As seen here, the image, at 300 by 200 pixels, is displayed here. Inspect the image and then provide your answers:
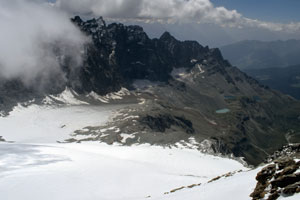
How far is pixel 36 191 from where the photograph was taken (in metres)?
50.7

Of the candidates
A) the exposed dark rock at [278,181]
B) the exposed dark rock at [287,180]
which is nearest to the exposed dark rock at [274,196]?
the exposed dark rock at [278,181]

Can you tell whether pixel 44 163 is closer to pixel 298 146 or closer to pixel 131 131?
pixel 298 146

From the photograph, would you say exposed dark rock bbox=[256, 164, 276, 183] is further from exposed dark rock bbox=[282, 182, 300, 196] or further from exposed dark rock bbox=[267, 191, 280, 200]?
exposed dark rock bbox=[282, 182, 300, 196]

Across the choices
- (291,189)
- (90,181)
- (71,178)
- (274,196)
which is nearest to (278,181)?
(274,196)

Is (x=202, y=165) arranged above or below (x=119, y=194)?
below

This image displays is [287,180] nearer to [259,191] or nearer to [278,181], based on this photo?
[278,181]

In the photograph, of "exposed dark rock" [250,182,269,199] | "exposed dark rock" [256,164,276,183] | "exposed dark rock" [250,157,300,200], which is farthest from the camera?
"exposed dark rock" [256,164,276,183]

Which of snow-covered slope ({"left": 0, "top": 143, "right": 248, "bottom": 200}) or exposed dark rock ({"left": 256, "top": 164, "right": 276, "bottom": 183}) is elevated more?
exposed dark rock ({"left": 256, "top": 164, "right": 276, "bottom": 183})

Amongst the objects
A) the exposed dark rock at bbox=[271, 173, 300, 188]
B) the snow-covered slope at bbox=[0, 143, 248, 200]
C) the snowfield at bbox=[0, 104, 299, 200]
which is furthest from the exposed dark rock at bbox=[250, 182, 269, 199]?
the snow-covered slope at bbox=[0, 143, 248, 200]

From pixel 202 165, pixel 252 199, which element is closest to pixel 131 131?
pixel 202 165

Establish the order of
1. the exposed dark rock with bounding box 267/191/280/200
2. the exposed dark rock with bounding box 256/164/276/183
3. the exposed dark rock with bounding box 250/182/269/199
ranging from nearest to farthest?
the exposed dark rock with bounding box 267/191/280/200
the exposed dark rock with bounding box 250/182/269/199
the exposed dark rock with bounding box 256/164/276/183

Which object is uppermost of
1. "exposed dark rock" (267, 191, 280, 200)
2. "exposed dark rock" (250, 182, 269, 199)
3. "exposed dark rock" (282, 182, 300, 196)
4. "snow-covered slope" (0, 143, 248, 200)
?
"exposed dark rock" (282, 182, 300, 196)

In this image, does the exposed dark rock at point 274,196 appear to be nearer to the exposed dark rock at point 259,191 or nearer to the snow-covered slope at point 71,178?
the exposed dark rock at point 259,191

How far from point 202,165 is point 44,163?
5991 cm
